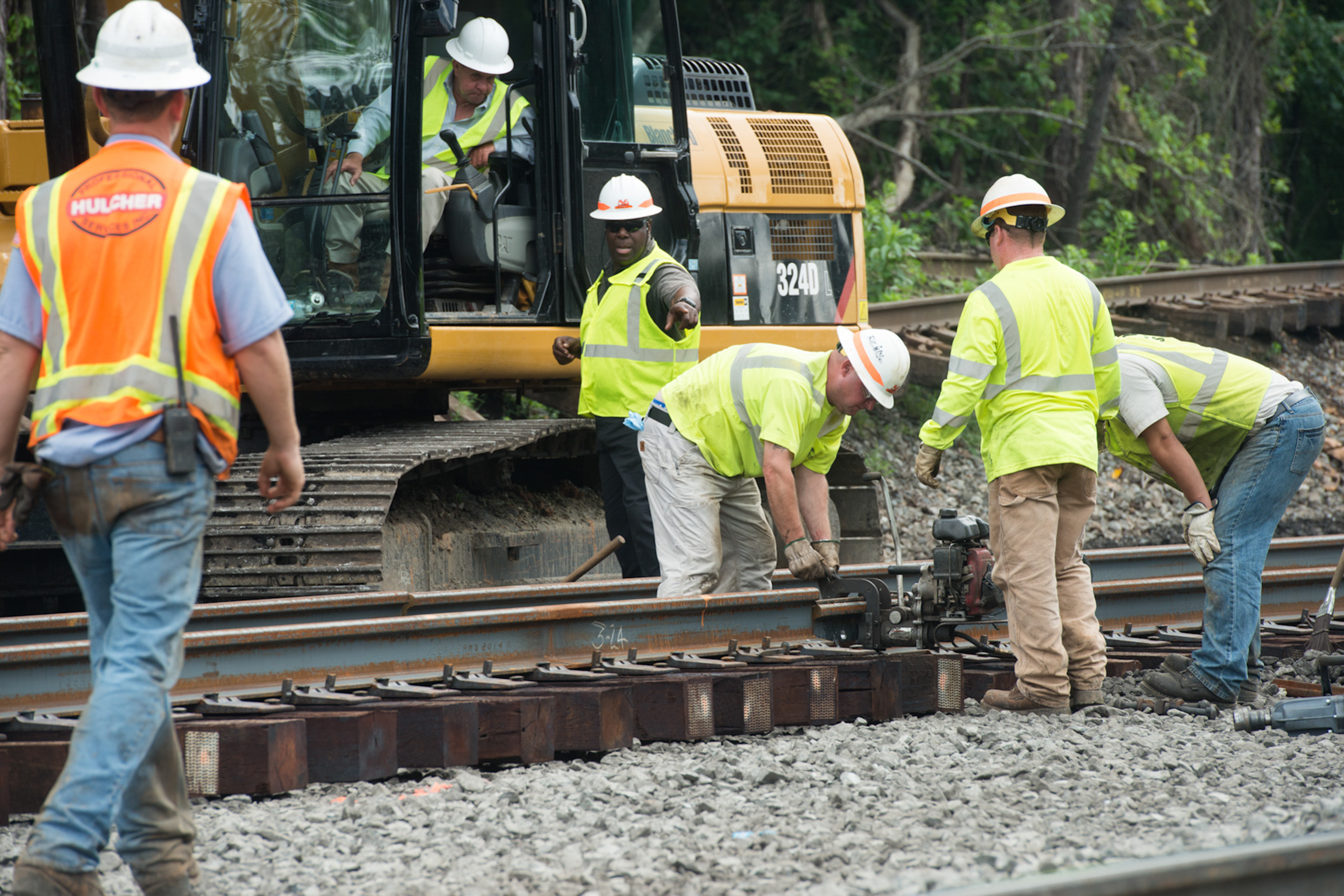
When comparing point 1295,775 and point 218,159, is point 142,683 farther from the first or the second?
point 218,159

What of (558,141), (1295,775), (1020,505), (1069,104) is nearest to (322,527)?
(558,141)

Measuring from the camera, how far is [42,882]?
2855 mm

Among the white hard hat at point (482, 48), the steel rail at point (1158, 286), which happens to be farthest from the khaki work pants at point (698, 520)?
the steel rail at point (1158, 286)

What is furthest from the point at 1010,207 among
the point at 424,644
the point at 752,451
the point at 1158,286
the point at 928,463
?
the point at 1158,286

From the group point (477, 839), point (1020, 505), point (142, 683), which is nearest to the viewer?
point (142, 683)

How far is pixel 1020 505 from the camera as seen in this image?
5.23 m

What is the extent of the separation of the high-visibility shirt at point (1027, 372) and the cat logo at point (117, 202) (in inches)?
120

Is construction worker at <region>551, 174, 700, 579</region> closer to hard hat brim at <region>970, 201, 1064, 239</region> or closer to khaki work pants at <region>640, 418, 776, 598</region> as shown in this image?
khaki work pants at <region>640, 418, 776, 598</region>

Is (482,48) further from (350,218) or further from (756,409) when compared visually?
(756,409)

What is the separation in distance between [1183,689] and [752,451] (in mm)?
2021

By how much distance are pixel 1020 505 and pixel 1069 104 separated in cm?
1529

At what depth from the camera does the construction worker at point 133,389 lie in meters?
2.97

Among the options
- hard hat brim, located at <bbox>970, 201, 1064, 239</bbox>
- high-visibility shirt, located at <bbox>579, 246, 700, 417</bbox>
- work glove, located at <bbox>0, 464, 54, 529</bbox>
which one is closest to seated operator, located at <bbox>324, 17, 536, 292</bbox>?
high-visibility shirt, located at <bbox>579, 246, 700, 417</bbox>

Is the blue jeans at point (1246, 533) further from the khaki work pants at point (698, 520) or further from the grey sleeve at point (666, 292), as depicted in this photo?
the grey sleeve at point (666, 292)
